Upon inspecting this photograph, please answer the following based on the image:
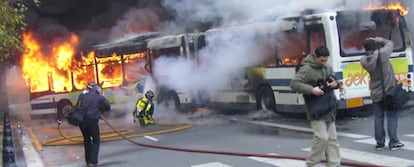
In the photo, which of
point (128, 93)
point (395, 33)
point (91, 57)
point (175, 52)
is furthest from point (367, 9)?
point (91, 57)

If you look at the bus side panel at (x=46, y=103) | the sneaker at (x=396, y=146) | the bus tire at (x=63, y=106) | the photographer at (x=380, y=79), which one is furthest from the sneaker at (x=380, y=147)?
the bus side panel at (x=46, y=103)

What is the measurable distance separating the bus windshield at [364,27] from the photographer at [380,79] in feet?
11.4

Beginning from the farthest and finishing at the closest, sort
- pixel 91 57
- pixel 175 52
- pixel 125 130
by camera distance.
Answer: pixel 91 57
pixel 175 52
pixel 125 130

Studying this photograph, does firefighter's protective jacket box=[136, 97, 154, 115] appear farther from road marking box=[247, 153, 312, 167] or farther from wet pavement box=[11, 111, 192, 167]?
road marking box=[247, 153, 312, 167]

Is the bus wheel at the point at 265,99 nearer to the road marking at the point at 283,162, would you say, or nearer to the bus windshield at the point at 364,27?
the bus windshield at the point at 364,27

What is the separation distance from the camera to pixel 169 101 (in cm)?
1509

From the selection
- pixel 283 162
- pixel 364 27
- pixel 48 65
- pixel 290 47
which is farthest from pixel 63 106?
pixel 283 162

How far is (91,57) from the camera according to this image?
1733 cm

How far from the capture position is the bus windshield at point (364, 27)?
10789mm

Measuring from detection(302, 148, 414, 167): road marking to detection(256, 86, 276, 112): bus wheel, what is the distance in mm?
4885

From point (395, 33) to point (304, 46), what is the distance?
82.9 inches

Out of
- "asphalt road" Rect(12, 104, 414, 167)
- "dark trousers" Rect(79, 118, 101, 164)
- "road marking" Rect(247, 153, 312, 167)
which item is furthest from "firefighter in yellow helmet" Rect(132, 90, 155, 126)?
"road marking" Rect(247, 153, 312, 167)

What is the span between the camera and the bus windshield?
35.4 ft

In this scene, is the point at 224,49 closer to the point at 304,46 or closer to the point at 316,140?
the point at 304,46
